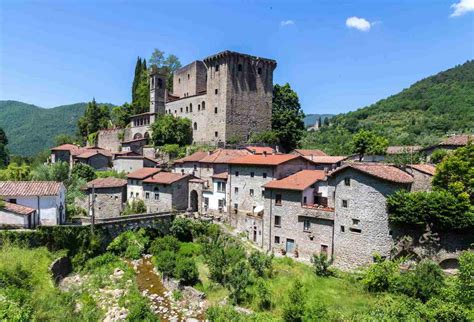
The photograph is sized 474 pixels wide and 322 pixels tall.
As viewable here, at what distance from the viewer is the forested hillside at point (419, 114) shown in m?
104

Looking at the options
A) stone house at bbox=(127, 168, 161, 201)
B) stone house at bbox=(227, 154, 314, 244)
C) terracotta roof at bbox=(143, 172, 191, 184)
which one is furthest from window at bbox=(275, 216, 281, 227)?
stone house at bbox=(127, 168, 161, 201)

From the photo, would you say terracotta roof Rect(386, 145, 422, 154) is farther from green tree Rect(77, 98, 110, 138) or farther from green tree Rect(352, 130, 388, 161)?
green tree Rect(77, 98, 110, 138)

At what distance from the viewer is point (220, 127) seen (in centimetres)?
5738

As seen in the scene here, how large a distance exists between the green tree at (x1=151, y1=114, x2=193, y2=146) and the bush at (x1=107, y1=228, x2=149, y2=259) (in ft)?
A: 80.0

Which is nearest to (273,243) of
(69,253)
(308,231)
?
(308,231)

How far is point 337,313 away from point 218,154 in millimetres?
27614

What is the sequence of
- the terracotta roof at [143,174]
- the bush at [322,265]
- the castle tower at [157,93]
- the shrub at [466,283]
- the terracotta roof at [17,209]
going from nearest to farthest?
the shrub at [466,283], the bush at [322,265], the terracotta roof at [17,209], the terracotta roof at [143,174], the castle tower at [157,93]

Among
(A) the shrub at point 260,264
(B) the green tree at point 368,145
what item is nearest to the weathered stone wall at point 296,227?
(A) the shrub at point 260,264

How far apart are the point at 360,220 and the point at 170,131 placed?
1517 inches

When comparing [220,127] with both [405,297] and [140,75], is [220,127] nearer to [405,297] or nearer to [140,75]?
[140,75]

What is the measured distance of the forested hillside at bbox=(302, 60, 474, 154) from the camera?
104 metres

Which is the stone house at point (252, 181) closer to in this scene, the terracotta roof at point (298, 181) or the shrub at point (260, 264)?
the terracotta roof at point (298, 181)

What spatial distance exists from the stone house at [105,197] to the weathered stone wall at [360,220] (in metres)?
28.6

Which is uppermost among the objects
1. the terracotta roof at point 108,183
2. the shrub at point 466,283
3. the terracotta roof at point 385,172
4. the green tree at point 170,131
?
the green tree at point 170,131
